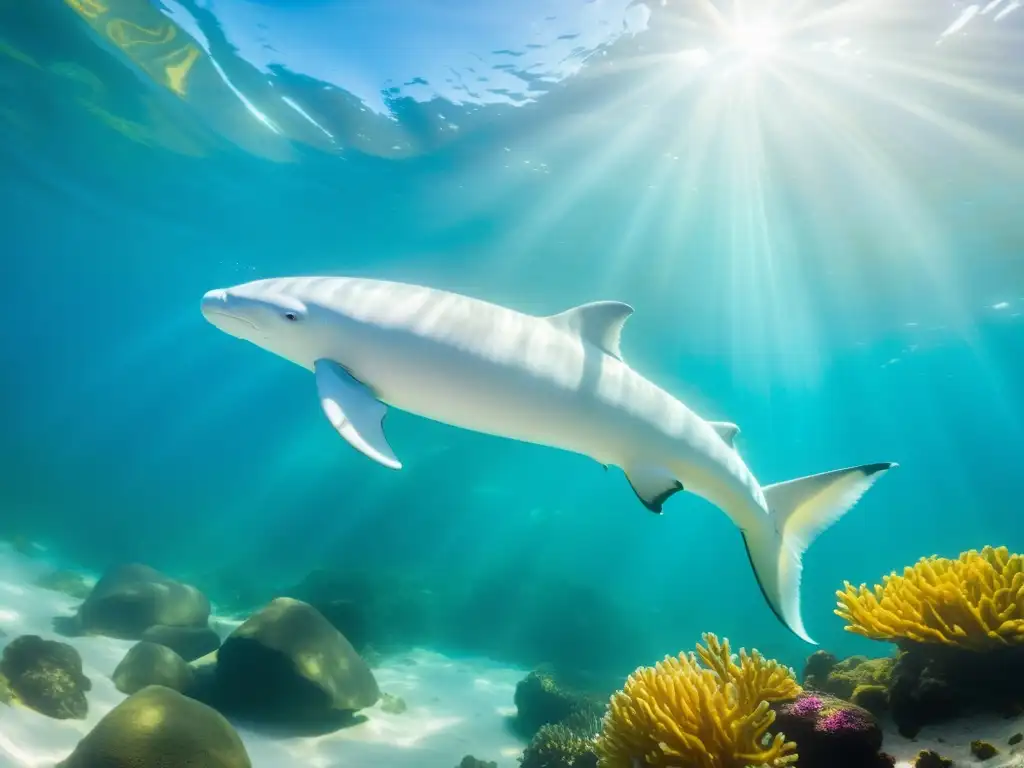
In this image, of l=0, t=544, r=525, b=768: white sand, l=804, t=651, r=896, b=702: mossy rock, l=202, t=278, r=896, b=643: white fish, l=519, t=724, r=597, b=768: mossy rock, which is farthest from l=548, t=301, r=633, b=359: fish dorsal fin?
l=0, t=544, r=525, b=768: white sand

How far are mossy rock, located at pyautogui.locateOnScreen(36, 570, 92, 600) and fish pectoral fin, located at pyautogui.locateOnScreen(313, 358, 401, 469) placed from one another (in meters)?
15.9

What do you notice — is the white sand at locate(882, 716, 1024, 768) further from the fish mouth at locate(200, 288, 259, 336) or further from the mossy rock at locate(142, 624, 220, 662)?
the mossy rock at locate(142, 624, 220, 662)

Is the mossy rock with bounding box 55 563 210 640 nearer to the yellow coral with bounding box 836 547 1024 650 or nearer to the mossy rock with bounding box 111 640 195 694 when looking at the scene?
the mossy rock with bounding box 111 640 195 694

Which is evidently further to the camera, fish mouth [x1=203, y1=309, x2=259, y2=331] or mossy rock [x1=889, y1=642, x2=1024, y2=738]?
fish mouth [x1=203, y1=309, x2=259, y2=331]

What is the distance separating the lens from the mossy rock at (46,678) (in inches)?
250

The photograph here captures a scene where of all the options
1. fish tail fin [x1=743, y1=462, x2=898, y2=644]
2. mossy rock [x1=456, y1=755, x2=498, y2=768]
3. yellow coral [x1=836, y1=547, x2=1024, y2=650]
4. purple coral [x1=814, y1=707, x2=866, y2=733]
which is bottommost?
mossy rock [x1=456, y1=755, x2=498, y2=768]

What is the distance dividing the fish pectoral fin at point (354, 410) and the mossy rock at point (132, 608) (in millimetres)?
10598

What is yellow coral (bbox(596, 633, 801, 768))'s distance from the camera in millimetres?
3084

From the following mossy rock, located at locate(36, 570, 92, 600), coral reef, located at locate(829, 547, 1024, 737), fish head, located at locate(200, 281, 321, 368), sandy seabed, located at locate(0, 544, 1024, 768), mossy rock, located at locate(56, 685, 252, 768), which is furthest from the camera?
mossy rock, located at locate(36, 570, 92, 600)

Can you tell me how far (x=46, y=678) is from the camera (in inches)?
258

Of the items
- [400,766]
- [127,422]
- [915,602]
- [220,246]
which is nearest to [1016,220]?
[915,602]

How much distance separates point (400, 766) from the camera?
6895 millimetres

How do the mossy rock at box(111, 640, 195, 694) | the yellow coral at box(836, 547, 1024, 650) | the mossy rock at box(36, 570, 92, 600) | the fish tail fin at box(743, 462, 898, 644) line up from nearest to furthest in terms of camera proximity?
1. the yellow coral at box(836, 547, 1024, 650)
2. the fish tail fin at box(743, 462, 898, 644)
3. the mossy rock at box(111, 640, 195, 694)
4. the mossy rock at box(36, 570, 92, 600)

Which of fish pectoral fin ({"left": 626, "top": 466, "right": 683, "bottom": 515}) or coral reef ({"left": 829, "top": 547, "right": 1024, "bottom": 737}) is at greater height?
fish pectoral fin ({"left": 626, "top": 466, "right": 683, "bottom": 515})
